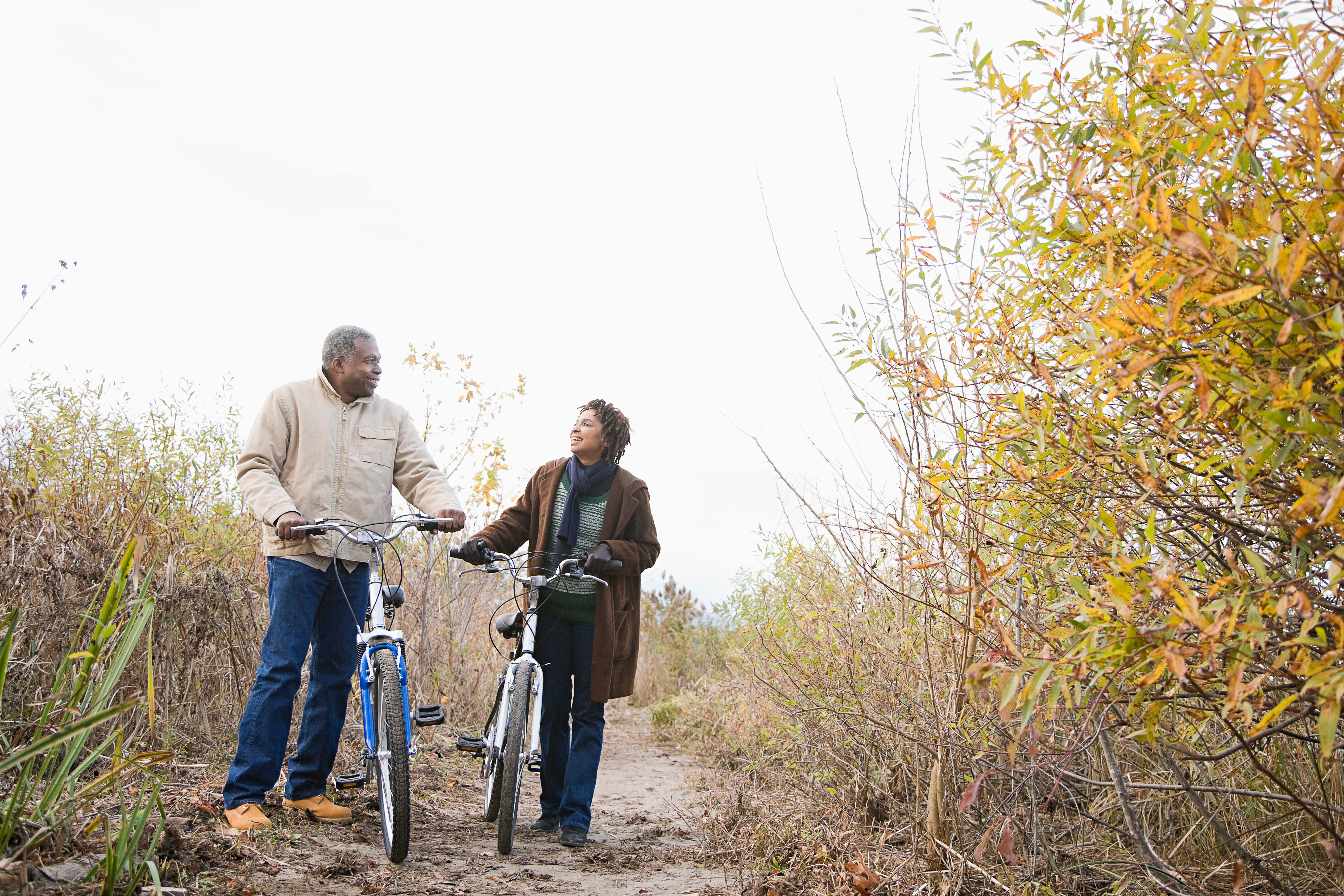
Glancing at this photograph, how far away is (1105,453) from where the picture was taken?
184 cm

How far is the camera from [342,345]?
399cm

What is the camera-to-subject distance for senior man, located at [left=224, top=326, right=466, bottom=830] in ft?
A: 11.6

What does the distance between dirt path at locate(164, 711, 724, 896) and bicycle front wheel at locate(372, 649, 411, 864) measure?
4.4 inches

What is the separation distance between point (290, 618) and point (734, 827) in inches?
83.1

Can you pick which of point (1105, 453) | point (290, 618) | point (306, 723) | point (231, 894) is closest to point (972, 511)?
point (1105, 453)

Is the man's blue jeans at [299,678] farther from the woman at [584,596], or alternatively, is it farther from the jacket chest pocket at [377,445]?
the woman at [584,596]

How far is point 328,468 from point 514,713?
4.40ft

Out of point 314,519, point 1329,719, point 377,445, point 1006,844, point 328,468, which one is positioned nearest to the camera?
point 1329,719

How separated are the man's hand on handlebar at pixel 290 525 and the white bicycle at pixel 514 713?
63 centimetres

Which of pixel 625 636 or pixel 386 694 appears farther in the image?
pixel 625 636

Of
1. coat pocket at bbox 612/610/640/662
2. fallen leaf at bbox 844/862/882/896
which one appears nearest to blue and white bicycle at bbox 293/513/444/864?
coat pocket at bbox 612/610/640/662

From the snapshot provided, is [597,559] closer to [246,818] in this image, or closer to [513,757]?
[513,757]

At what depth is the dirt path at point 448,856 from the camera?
118 inches

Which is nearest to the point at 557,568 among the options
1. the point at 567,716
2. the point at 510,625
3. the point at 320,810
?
the point at 510,625
